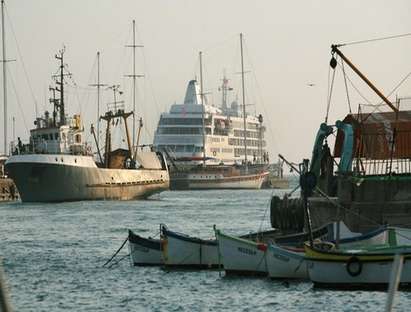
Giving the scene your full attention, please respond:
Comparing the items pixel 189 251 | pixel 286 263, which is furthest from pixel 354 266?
pixel 189 251

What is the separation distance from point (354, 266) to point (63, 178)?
246 feet

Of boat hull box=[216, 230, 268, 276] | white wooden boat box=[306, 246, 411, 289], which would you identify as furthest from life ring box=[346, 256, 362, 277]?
boat hull box=[216, 230, 268, 276]

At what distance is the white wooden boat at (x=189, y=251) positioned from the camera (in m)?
36.5

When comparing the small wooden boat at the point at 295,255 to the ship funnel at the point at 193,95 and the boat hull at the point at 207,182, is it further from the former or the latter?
the ship funnel at the point at 193,95

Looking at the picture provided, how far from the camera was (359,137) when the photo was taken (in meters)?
48.5

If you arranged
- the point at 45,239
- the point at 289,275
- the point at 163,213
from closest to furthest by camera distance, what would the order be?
the point at 289,275 → the point at 45,239 → the point at 163,213

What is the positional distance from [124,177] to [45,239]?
55106mm

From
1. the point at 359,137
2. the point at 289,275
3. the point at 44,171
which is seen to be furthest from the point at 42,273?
the point at 44,171

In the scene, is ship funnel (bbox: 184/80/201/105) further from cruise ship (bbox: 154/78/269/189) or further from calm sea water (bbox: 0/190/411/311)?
calm sea water (bbox: 0/190/411/311)

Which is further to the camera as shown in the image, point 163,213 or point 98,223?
point 163,213

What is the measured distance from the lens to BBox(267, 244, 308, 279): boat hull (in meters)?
31.4

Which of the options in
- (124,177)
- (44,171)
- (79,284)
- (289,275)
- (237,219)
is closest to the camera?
(289,275)

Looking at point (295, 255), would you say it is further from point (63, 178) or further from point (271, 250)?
point (63, 178)

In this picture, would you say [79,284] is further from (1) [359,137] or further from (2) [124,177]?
(2) [124,177]
